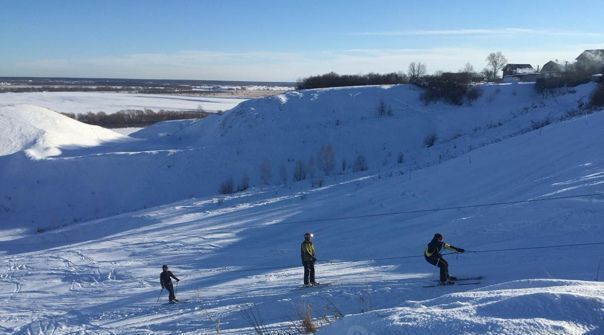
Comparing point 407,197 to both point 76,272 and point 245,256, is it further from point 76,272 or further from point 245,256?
point 76,272

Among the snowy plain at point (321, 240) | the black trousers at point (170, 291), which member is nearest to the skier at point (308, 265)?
the snowy plain at point (321, 240)

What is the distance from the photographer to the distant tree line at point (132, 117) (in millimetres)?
77625

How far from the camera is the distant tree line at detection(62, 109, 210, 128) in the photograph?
77.6 metres

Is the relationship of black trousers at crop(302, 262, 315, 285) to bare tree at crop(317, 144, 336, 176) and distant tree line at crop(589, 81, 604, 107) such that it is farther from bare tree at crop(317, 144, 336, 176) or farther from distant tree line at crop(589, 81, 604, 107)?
distant tree line at crop(589, 81, 604, 107)

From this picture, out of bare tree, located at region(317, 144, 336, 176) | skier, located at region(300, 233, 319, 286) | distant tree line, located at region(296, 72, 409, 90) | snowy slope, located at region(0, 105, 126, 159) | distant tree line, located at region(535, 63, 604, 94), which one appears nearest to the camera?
skier, located at region(300, 233, 319, 286)

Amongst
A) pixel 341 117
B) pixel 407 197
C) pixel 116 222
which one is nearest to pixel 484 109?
pixel 341 117

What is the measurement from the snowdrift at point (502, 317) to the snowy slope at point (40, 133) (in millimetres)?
42122

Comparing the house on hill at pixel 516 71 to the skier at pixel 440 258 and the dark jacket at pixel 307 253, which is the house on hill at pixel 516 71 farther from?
the skier at pixel 440 258

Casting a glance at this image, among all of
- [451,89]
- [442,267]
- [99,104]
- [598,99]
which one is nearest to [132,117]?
[99,104]

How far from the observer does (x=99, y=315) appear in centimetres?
1298

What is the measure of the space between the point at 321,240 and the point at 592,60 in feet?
173

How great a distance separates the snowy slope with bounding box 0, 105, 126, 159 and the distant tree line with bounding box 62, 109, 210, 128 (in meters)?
22.0

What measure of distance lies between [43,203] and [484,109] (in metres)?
37.5

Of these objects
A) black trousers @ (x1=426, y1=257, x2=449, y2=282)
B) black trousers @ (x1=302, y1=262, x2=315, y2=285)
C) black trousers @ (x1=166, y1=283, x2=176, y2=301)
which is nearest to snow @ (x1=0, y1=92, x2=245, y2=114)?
black trousers @ (x1=166, y1=283, x2=176, y2=301)
